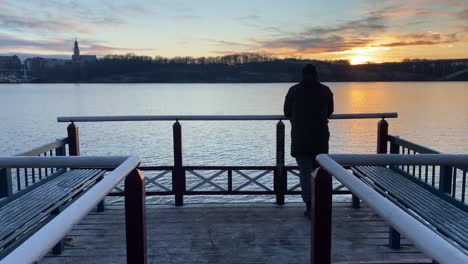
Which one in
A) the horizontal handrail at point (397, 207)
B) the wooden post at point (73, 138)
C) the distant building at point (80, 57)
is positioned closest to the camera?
the horizontal handrail at point (397, 207)

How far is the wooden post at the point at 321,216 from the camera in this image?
6.71 feet

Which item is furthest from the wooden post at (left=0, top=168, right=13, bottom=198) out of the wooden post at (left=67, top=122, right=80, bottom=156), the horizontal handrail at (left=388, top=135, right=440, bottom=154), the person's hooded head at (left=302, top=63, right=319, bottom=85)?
the horizontal handrail at (left=388, top=135, right=440, bottom=154)

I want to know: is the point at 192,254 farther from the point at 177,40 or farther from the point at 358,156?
the point at 177,40

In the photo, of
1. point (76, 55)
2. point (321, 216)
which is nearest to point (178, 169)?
point (321, 216)

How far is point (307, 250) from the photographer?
4180mm

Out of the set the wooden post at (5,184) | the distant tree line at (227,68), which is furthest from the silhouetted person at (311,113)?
the distant tree line at (227,68)

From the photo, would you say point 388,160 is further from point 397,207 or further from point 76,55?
point 76,55

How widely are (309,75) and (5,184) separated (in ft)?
10.5

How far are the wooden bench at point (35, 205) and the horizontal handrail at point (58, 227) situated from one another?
2.50ft

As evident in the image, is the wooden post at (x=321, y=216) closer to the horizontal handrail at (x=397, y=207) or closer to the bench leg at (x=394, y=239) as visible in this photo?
the horizontal handrail at (x=397, y=207)

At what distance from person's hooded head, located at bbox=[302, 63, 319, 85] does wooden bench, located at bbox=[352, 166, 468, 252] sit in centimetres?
179

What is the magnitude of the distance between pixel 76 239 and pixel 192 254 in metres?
1.36

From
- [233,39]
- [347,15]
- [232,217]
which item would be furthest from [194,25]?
[232,217]

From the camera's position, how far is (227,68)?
89438mm
